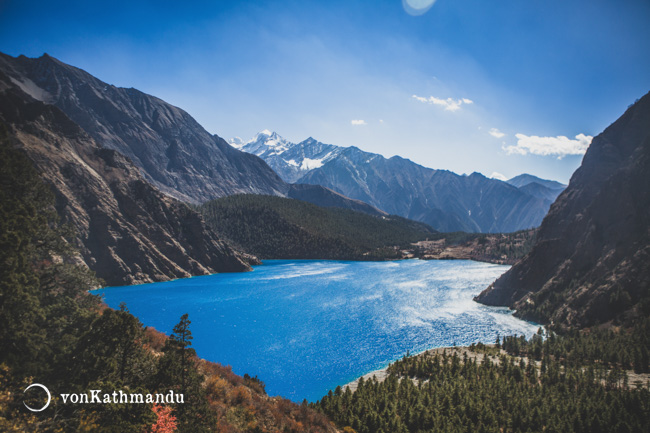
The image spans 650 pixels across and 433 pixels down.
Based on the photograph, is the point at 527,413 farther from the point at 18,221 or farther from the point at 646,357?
the point at 18,221

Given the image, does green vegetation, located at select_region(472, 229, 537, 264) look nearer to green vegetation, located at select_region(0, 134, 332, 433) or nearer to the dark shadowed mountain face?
the dark shadowed mountain face

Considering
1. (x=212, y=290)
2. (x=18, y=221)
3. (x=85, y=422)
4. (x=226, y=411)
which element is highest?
(x=18, y=221)

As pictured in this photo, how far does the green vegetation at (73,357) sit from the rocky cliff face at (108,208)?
89.0m

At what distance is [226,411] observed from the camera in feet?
65.8

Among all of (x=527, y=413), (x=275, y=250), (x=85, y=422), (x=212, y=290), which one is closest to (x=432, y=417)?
(x=527, y=413)

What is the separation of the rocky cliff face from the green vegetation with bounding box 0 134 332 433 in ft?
292

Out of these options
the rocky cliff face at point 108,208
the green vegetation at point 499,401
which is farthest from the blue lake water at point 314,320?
the green vegetation at point 499,401

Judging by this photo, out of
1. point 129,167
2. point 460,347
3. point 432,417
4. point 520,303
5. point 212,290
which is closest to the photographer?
point 432,417

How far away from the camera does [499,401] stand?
31.5 meters

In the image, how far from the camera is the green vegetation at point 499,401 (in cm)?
2747

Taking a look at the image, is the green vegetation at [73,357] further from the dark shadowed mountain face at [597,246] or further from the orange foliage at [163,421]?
the dark shadowed mountain face at [597,246]

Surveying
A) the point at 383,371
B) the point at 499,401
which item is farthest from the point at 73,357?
the point at 383,371

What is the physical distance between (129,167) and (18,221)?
130717 mm

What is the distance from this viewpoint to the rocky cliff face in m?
100
